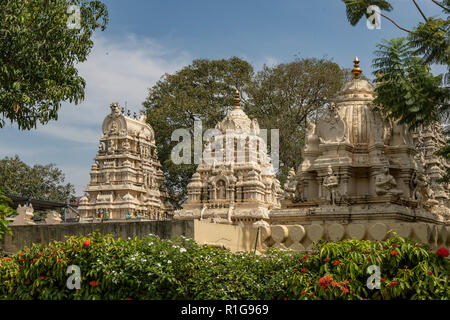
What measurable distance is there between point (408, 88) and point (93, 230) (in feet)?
28.4

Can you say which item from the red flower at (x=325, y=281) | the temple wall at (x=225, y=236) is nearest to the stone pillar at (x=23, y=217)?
the temple wall at (x=225, y=236)

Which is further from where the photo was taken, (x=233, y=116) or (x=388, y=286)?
(x=233, y=116)

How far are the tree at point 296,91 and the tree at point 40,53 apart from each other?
24.4m

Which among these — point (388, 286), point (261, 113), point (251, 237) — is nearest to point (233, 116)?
point (261, 113)

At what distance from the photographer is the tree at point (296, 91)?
40.8m

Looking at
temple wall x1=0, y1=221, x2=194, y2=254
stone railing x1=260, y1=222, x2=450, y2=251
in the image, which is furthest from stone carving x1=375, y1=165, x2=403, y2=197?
temple wall x1=0, y1=221, x2=194, y2=254

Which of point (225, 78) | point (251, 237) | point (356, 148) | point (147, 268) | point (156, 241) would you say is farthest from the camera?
point (225, 78)

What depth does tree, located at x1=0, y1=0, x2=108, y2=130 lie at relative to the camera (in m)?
15.0

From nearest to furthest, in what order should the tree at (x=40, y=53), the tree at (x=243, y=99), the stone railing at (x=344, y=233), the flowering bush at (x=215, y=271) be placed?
the flowering bush at (x=215, y=271)
the stone railing at (x=344, y=233)
the tree at (x=40, y=53)
the tree at (x=243, y=99)

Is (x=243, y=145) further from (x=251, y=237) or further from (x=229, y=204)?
(x=251, y=237)

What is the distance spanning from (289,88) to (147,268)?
33.2 m

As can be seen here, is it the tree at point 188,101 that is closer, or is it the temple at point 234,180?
the temple at point 234,180

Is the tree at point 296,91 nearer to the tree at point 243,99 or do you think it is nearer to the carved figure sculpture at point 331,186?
the tree at point 243,99

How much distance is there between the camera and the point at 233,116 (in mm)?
37250
